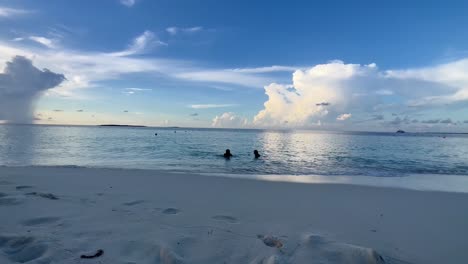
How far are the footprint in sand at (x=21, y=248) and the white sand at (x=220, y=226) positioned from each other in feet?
0.04

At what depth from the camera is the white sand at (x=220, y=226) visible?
398cm

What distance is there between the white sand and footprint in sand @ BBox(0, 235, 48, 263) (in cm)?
1

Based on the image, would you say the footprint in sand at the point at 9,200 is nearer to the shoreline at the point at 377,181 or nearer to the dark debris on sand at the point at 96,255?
the dark debris on sand at the point at 96,255

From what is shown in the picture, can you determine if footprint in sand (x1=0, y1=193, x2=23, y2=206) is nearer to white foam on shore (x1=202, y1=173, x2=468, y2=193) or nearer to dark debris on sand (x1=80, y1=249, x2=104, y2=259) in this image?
dark debris on sand (x1=80, y1=249, x2=104, y2=259)

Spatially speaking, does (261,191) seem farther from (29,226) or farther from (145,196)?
(29,226)

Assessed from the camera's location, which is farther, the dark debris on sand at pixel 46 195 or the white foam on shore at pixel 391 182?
the white foam on shore at pixel 391 182

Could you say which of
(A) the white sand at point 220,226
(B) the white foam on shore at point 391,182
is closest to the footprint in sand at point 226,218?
(A) the white sand at point 220,226

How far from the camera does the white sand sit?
398 centimetres

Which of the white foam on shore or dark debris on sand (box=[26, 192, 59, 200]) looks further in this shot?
the white foam on shore

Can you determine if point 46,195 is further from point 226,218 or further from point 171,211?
point 226,218

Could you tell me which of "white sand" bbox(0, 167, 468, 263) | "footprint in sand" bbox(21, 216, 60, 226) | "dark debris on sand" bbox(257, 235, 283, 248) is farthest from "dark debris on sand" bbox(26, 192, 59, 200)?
"dark debris on sand" bbox(257, 235, 283, 248)

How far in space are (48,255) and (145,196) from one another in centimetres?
428

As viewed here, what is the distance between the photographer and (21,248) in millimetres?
3934

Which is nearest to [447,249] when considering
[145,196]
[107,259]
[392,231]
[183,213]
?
[392,231]
